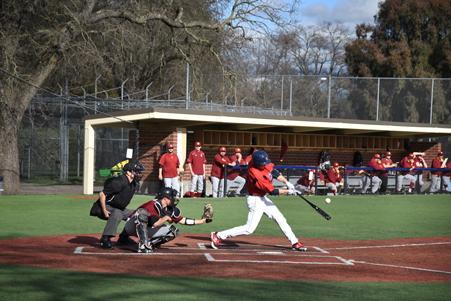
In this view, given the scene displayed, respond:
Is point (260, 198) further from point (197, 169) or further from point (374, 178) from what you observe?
point (374, 178)

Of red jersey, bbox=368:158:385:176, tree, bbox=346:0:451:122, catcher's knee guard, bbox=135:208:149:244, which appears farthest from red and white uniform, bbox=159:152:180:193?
tree, bbox=346:0:451:122

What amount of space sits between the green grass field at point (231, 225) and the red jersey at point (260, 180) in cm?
287

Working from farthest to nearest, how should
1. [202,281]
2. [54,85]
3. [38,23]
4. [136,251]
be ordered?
[54,85] < [38,23] < [136,251] < [202,281]

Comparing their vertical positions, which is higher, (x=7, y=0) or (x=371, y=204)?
(x=7, y=0)

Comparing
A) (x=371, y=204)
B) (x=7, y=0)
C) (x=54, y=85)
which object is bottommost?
(x=371, y=204)

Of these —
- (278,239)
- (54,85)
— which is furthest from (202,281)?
(54,85)

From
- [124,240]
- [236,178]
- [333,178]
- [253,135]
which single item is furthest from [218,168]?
[124,240]

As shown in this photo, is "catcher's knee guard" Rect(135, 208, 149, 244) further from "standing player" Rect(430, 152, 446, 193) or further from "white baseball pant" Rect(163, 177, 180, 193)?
"standing player" Rect(430, 152, 446, 193)

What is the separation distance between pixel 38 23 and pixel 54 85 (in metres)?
10.3

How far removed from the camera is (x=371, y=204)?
21828mm

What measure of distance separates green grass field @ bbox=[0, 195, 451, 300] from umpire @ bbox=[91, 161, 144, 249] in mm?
2211

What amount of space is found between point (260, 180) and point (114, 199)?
2.31 metres

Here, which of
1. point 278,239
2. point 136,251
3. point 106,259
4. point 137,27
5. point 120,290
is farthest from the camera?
point 137,27

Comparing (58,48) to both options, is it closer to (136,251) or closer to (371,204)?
(371,204)
